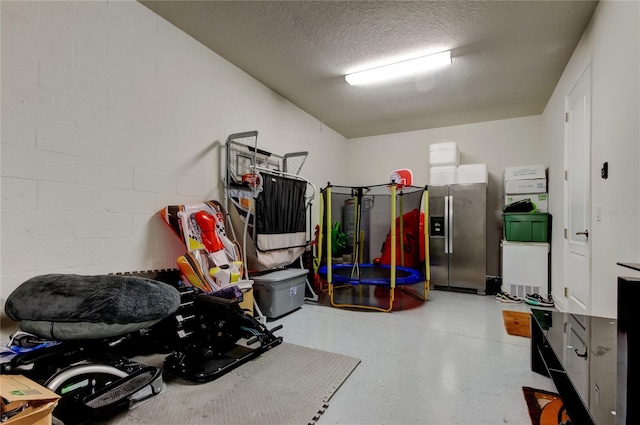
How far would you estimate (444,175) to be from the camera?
4625 mm

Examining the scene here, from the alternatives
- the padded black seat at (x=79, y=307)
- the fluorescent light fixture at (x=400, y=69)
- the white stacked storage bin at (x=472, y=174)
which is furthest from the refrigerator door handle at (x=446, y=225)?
the padded black seat at (x=79, y=307)

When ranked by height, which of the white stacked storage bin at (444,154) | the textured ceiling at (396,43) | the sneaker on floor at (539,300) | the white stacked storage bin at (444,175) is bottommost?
the sneaker on floor at (539,300)

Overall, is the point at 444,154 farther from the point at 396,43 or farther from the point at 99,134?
the point at 99,134

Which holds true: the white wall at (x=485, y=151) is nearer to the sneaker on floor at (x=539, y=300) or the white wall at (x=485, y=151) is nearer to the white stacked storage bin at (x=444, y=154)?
the white stacked storage bin at (x=444, y=154)

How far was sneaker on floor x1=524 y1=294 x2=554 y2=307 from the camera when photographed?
3.60m

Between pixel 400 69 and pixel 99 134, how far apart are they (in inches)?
118

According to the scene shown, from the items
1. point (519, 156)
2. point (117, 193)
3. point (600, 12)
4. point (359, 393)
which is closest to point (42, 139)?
point (117, 193)

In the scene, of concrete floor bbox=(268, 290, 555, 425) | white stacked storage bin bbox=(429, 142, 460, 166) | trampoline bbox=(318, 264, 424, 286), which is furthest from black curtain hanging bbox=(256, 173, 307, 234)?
white stacked storage bin bbox=(429, 142, 460, 166)

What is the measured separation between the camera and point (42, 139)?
1809 mm

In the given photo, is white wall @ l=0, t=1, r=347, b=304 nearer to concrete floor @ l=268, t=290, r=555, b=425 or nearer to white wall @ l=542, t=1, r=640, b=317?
concrete floor @ l=268, t=290, r=555, b=425

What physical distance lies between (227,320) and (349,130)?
14.6ft

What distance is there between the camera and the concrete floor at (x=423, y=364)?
1.53 metres

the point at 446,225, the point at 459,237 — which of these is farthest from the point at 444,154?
the point at 459,237

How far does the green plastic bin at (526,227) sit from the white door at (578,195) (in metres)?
0.71
